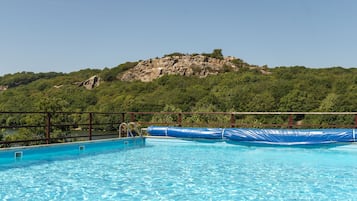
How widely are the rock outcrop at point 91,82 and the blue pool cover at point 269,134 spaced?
4328cm

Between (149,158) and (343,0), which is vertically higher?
(343,0)

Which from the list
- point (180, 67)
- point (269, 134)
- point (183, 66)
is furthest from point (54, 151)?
point (180, 67)

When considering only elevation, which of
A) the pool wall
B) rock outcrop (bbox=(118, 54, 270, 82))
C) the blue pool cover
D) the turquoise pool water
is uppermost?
rock outcrop (bbox=(118, 54, 270, 82))

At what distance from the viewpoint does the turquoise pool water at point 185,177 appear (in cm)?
381

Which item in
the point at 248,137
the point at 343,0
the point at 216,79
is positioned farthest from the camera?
the point at 216,79

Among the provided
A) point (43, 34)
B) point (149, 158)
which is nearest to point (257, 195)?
point (149, 158)

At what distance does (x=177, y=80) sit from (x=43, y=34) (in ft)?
108

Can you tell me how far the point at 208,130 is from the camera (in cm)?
952

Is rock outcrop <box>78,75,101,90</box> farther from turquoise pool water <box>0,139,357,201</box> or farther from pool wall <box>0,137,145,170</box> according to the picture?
turquoise pool water <box>0,139,357,201</box>

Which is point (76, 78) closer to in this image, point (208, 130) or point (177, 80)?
point (177, 80)

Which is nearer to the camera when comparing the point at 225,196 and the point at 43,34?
the point at 225,196

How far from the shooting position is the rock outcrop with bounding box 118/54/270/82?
64.4 metres

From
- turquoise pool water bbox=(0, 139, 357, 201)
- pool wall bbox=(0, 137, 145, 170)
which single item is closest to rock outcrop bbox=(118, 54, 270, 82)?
pool wall bbox=(0, 137, 145, 170)

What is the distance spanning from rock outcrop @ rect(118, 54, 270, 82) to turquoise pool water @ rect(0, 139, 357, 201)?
53515 mm
